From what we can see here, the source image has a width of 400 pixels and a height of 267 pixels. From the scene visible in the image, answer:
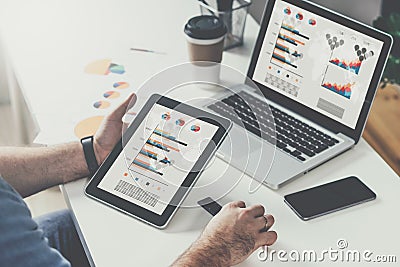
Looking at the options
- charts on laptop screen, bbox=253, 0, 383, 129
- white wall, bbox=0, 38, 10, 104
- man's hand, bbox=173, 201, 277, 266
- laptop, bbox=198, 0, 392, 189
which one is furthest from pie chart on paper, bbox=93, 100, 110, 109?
white wall, bbox=0, 38, 10, 104

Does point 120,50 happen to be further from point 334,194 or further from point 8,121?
point 8,121

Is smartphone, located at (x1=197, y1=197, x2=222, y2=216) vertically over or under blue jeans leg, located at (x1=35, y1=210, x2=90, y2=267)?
over

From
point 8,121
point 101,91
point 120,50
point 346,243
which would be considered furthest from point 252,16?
point 8,121

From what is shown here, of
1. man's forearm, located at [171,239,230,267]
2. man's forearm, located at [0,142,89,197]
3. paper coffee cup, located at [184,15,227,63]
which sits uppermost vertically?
paper coffee cup, located at [184,15,227,63]

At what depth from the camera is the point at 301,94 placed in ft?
5.12

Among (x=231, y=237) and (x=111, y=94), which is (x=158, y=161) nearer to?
(x=231, y=237)

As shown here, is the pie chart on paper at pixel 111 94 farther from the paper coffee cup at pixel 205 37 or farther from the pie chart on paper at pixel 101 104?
the paper coffee cup at pixel 205 37

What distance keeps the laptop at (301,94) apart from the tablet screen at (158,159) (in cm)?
11

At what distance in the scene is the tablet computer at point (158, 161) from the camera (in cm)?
135

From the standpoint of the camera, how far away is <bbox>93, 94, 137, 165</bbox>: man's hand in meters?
1.47

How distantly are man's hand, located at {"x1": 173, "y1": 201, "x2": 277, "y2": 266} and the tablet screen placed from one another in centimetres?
12

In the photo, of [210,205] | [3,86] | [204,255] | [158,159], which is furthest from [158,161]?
[3,86]

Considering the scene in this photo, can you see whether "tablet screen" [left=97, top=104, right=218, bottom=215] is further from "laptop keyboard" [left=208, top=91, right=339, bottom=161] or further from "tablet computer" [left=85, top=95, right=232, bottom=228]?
"laptop keyboard" [left=208, top=91, right=339, bottom=161]

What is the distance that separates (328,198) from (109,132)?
0.47 metres
